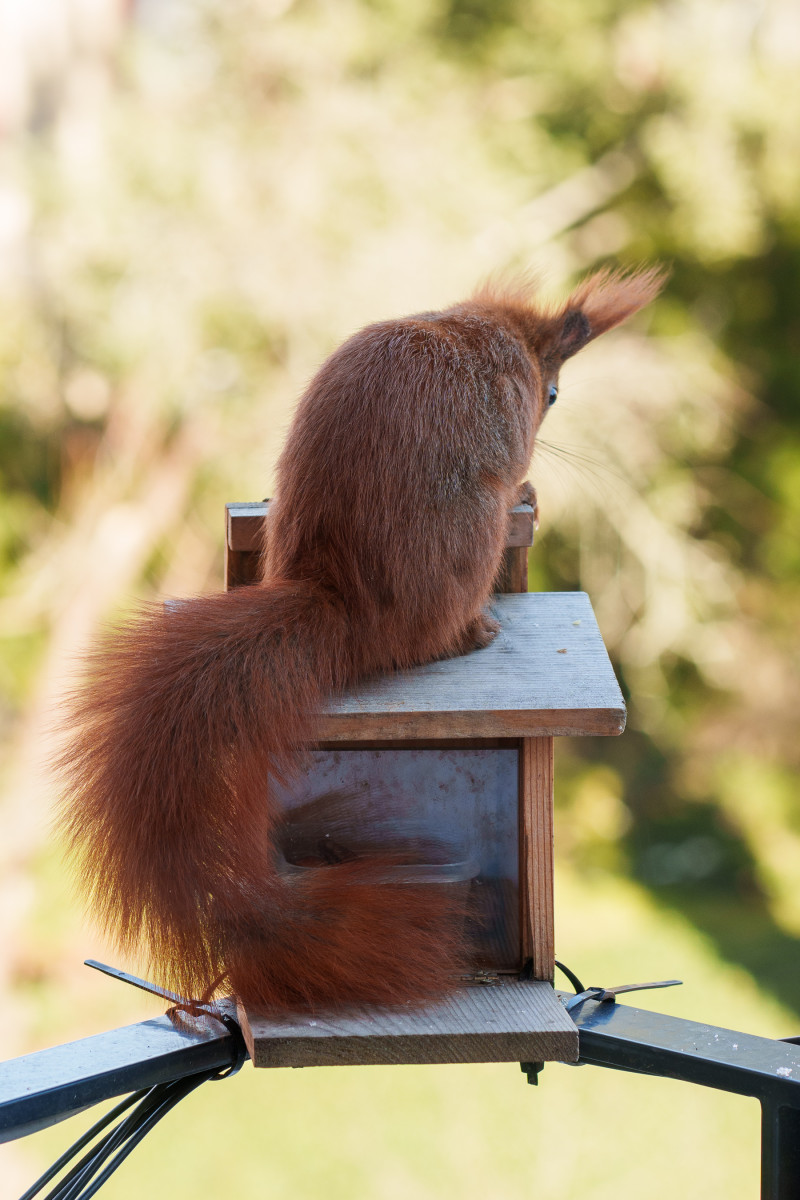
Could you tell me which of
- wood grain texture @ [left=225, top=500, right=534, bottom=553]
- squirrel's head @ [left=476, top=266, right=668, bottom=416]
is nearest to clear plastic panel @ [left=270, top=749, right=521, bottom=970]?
wood grain texture @ [left=225, top=500, right=534, bottom=553]

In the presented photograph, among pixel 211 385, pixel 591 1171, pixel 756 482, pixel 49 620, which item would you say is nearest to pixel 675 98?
pixel 756 482

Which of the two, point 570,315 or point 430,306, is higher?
point 430,306

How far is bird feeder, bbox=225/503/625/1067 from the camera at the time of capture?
0.82 metres

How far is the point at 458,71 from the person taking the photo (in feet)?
15.2

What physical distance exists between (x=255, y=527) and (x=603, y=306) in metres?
0.43

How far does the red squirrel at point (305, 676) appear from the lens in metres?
0.84

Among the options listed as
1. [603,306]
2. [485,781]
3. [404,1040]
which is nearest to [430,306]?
[603,306]

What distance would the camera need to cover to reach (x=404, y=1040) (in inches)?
32.2

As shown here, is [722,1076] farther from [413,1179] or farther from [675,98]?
[675,98]

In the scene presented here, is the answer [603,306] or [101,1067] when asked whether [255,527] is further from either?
[101,1067]

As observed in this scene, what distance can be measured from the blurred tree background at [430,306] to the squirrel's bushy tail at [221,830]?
9.67 ft

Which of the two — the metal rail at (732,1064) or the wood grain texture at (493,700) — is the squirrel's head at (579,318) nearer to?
the wood grain texture at (493,700)

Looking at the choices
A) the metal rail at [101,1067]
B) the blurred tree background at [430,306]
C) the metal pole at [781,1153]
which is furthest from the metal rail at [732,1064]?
the blurred tree background at [430,306]

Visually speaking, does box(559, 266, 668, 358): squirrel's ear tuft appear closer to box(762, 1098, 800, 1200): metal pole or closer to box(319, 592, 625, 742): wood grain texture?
box(319, 592, 625, 742): wood grain texture
